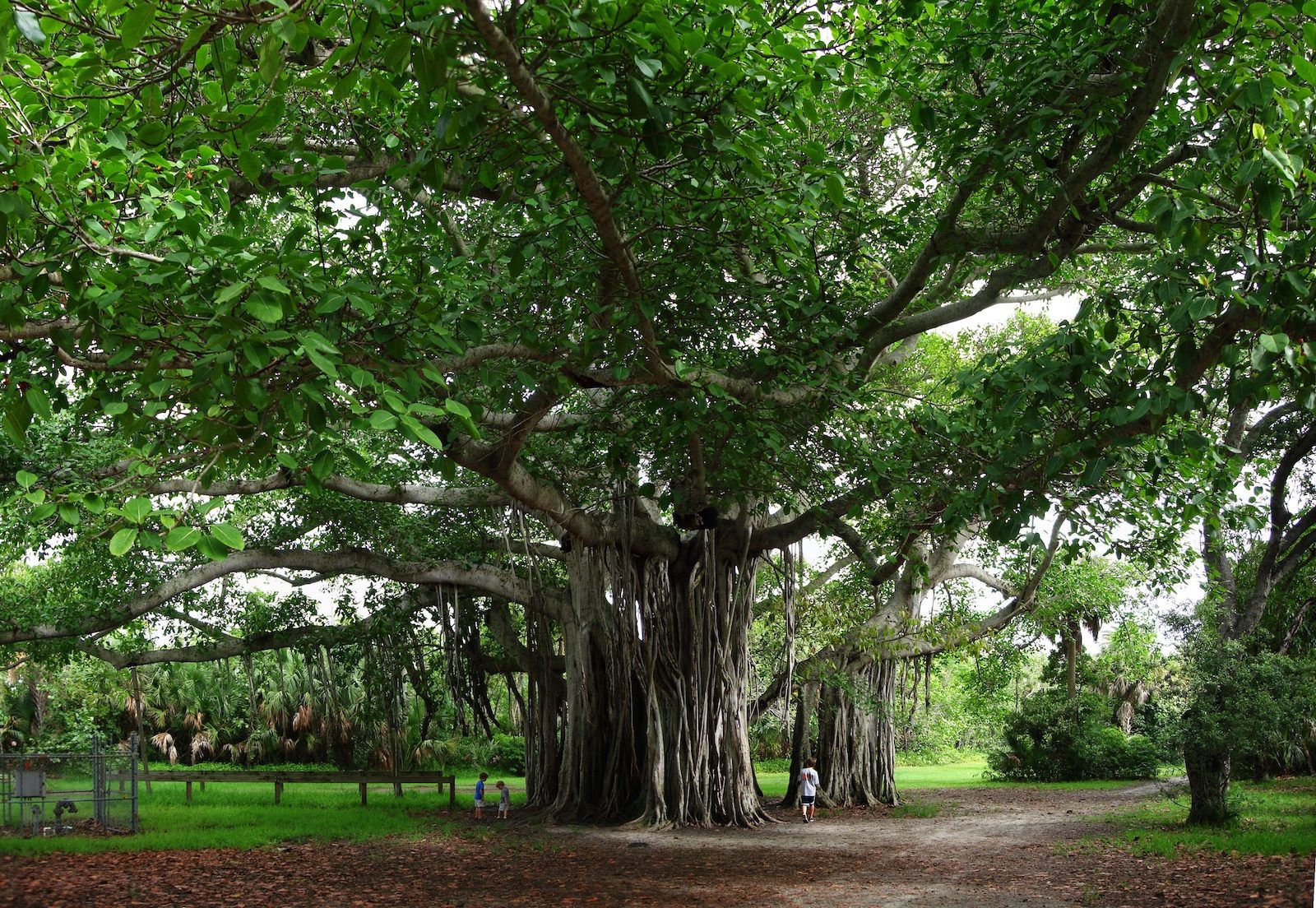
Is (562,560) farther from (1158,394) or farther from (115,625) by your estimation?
(1158,394)

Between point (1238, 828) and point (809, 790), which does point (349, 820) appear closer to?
point (809, 790)

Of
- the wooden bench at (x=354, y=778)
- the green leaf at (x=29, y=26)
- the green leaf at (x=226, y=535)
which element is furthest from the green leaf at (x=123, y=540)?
the wooden bench at (x=354, y=778)

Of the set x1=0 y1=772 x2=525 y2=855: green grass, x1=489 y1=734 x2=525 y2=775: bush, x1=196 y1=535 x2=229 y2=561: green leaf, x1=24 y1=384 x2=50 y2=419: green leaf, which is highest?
x1=24 y1=384 x2=50 y2=419: green leaf

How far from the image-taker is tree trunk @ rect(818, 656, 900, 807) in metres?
14.1

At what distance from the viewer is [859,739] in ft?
47.1

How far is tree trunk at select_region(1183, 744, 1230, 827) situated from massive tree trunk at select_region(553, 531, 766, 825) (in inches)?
173

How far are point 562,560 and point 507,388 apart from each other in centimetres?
678

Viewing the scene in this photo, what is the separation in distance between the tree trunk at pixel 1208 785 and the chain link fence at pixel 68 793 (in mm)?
10465

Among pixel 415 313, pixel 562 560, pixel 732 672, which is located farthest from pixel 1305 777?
pixel 415 313

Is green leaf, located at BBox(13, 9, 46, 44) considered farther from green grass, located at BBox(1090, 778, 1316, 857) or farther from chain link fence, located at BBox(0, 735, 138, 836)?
chain link fence, located at BBox(0, 735, 138, 836)

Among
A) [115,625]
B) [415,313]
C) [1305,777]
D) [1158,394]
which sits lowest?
[1305,777]

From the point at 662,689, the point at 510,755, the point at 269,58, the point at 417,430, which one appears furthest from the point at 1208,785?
the point at 510,755

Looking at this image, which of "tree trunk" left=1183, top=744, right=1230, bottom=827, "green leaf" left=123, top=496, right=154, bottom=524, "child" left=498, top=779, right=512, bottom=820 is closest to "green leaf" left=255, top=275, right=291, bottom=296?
"green leaf" left=123, top=496, right=154, bottom=524

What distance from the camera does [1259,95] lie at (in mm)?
3295
